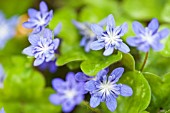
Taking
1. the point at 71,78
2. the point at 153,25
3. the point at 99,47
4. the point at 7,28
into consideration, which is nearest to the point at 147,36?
the point at 153,25

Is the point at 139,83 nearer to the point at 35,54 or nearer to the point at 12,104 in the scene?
the point at 35,54

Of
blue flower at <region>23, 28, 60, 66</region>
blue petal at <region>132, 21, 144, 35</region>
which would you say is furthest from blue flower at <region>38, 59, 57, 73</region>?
blue petal at <region>132, 21, 144, 35</region>

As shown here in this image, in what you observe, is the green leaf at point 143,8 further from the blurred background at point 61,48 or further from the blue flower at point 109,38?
the blue flower at point 109,38

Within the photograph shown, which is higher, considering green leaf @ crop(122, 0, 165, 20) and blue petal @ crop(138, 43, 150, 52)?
green leaf @ crop(122, 0, 165, 20)

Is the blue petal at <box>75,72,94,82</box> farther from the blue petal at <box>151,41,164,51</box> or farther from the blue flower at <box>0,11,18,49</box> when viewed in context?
the blue flower at <box>0,11,18,49</box>

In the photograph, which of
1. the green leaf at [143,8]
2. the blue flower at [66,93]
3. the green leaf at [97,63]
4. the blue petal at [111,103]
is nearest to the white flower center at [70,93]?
the blue flower at [66,93]

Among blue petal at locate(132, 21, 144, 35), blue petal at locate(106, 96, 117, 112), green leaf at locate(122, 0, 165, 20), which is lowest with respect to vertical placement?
blue petal at locate(106, 96, 117, 112)

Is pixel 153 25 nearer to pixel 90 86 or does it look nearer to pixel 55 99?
pixel 90 86

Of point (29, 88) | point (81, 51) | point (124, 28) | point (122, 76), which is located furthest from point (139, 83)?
point (29, 88)
